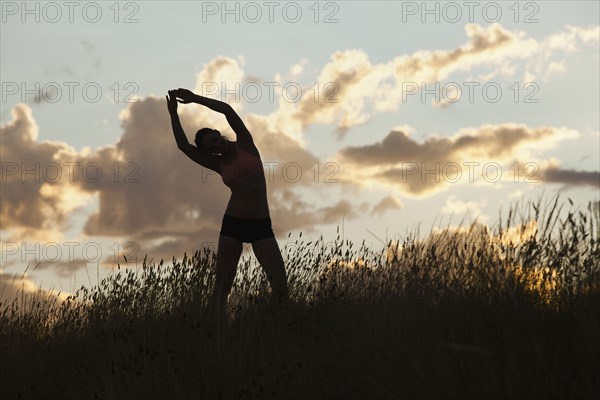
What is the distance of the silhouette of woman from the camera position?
7578 millimetres

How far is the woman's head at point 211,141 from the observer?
25.2 ft

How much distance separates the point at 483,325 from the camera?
18.1 feet

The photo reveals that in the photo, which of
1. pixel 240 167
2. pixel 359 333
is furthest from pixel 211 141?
pixel 359 333

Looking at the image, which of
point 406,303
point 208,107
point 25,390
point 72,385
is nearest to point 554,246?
point 406,303

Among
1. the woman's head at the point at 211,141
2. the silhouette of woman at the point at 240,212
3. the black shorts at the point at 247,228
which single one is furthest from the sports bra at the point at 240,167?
the black shorts at the point at 247,228

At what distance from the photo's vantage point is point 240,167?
7625 mm

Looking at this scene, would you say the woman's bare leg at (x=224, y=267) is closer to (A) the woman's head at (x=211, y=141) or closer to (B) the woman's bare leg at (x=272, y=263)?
(B) the woman's bare leg at (x=272, y=263)

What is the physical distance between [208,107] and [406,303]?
3.03 metres

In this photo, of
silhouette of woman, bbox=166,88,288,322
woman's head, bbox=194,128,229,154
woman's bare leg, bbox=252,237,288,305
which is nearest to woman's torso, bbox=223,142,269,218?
silhouette of woman, bbox=166,88,288,322

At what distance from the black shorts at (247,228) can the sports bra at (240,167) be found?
383mm

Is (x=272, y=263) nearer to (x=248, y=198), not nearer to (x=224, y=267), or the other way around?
(x=224, y=267)

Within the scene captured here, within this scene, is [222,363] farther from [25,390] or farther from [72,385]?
[25,390]

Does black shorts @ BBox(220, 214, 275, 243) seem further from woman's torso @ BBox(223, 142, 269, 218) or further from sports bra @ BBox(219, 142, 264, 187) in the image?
sports bra @ BBox(219, 142, 264, 187)

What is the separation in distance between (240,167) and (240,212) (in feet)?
1.49
